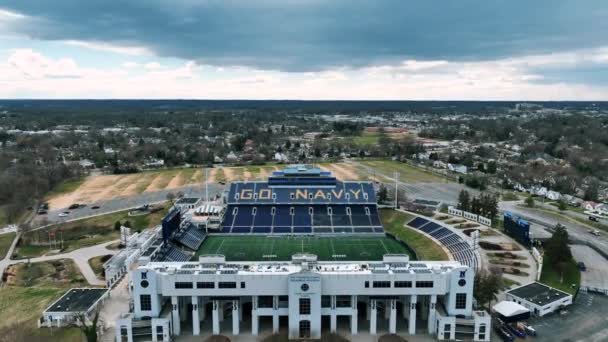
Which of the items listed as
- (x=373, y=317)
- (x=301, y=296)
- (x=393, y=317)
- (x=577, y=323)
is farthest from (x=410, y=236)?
(x=301, y=296)

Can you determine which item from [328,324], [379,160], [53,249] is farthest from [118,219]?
[379,160]

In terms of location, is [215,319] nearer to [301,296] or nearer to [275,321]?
[275,321]

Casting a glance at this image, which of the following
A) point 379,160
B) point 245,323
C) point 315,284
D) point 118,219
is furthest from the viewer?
point 379,160

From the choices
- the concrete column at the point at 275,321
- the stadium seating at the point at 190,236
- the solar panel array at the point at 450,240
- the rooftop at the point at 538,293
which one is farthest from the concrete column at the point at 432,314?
the stadium seating at the point at 190,236

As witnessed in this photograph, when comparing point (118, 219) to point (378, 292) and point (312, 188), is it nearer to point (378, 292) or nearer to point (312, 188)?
point (312, 188)

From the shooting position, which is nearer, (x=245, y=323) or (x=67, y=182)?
(x=245, y=323)

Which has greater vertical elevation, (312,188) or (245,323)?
(312,188)
